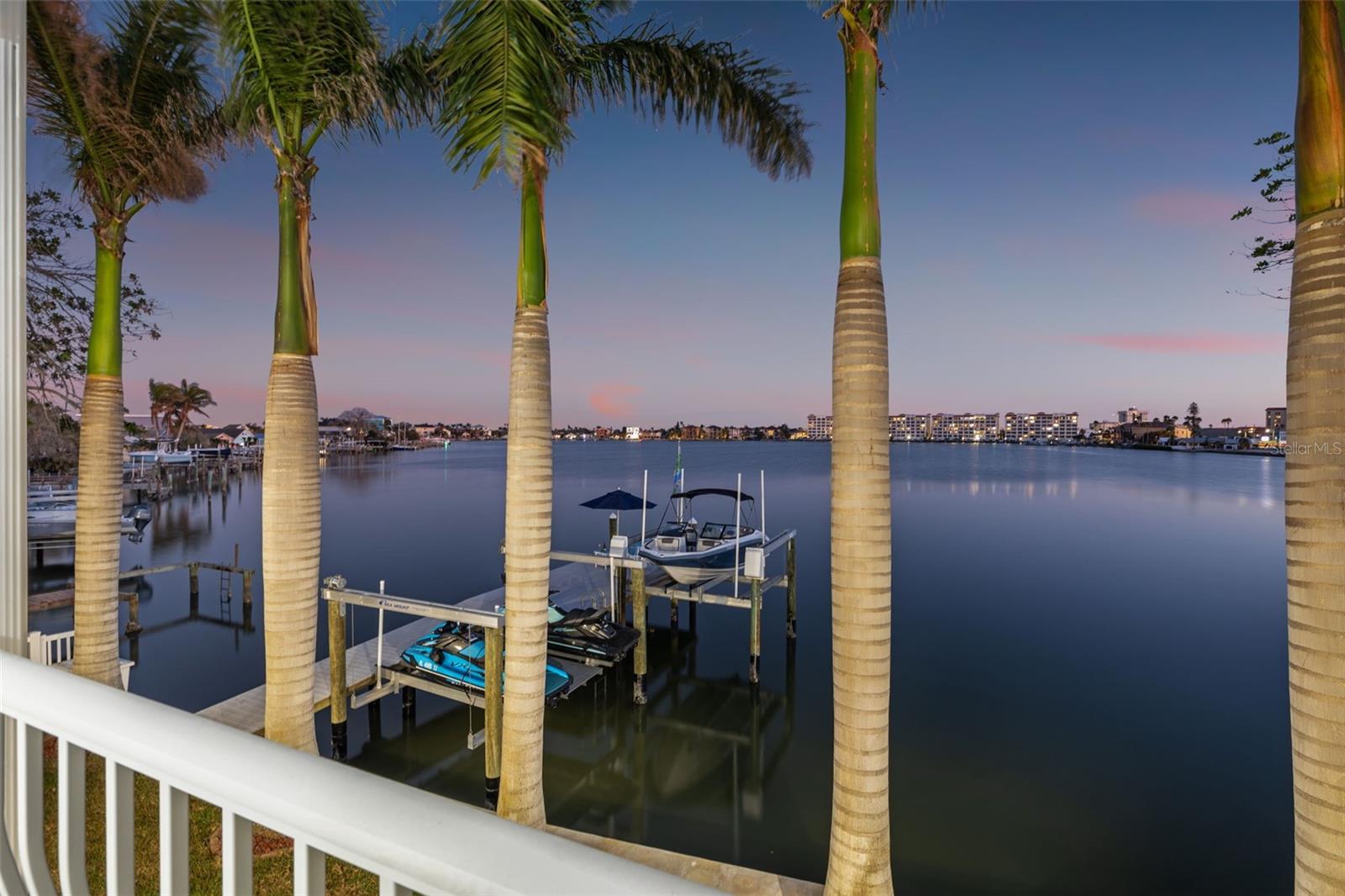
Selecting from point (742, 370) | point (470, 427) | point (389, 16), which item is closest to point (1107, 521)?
point (742, 370)

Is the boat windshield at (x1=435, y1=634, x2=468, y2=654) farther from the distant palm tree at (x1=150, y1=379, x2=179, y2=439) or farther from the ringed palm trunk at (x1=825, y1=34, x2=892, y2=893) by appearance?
the distant palm tree at (x1=150, y1=379, x2=179, y2=439)

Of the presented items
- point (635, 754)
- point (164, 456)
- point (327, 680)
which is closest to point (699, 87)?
point (635, 754)

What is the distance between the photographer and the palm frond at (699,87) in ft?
15.7

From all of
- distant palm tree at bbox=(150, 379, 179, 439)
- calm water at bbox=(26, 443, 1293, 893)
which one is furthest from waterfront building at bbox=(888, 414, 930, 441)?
distant palm tree at bbox=(150, 379, 179, 439)

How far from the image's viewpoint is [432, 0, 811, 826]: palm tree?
12.5ft

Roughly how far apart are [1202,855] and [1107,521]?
87.8 feet

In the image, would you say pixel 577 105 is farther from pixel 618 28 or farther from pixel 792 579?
pixel 792 579

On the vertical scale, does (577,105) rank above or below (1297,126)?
above

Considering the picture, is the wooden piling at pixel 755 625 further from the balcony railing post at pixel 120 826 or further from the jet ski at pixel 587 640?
the balcony railing post at pixel 120 826

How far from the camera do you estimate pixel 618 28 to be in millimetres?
4770

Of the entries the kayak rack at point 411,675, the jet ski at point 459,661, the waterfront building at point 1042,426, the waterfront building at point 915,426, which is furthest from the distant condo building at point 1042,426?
the kayak rack at point 411,675

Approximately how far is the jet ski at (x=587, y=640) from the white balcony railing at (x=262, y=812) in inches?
334

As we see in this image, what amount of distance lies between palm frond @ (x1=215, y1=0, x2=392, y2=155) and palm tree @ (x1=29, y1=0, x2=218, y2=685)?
3.48 ft

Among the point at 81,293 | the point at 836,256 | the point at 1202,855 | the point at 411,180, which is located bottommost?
the point at 1202,855
